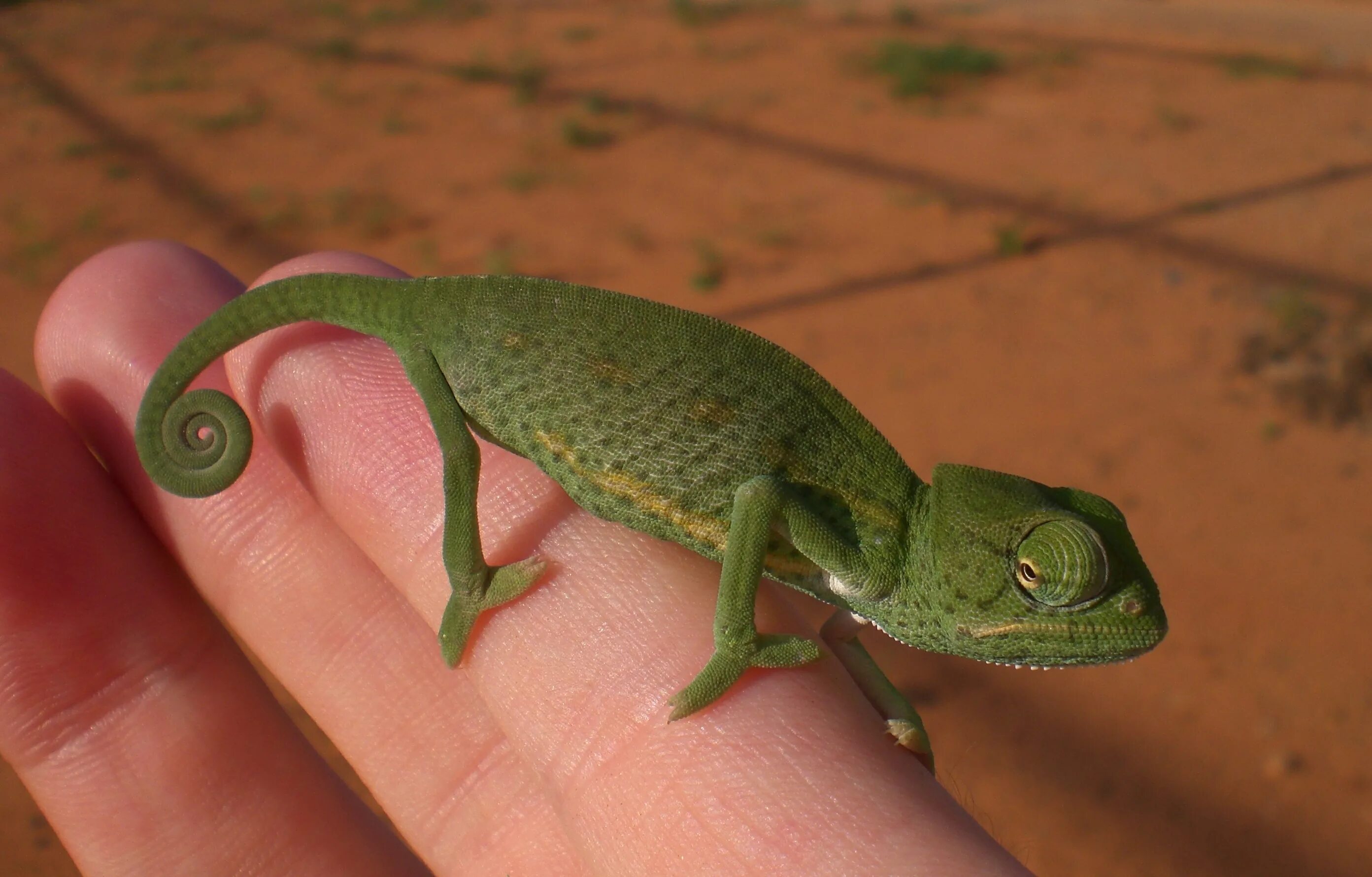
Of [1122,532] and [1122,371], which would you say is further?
[1122,371]

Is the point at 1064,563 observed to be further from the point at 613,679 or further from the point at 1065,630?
the point at 613,679

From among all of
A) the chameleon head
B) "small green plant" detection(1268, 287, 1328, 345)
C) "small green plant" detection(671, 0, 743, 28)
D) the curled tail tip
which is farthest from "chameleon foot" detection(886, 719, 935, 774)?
"small green plant" detection(671, 0, 743, 28)

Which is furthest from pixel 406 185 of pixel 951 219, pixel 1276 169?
pixel 1276 169

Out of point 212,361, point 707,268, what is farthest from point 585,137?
point 212,361

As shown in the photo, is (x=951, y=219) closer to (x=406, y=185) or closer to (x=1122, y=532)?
(x=406, y=185)

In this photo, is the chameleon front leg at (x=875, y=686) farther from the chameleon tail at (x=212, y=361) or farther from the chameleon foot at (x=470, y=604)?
the chameleon tail at (x=212, y=361)

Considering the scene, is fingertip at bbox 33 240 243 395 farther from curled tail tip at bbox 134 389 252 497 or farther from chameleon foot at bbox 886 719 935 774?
chameleon foot at bbox 886 719 935 774

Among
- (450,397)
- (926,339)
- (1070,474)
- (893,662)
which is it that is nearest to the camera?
(450,397)

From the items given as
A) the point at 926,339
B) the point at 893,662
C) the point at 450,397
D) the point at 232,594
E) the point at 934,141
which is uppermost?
the point at 450,397

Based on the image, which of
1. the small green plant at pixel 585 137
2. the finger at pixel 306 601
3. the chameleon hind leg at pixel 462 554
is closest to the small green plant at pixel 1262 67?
the small green plant at pixel 585 137
